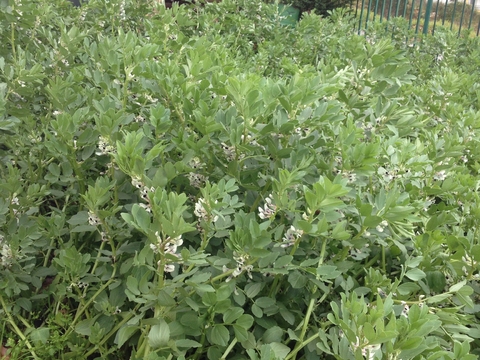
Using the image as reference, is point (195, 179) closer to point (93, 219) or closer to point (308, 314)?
point (93, 219)

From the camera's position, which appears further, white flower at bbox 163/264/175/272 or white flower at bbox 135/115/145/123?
white flower at bbox 135/115/145/123

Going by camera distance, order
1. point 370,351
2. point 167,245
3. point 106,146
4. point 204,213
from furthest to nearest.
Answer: point 106,146, point 204,213, point 167,245, point 370,351

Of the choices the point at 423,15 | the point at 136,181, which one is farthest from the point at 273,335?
the point at 423,15

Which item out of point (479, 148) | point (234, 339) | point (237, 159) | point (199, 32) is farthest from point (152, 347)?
point (199, 32)

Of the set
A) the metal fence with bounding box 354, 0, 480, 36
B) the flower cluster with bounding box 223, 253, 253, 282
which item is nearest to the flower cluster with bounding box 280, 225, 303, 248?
the flower cluster with bounding box 223, 253, 253, 282

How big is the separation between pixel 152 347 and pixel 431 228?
88cm

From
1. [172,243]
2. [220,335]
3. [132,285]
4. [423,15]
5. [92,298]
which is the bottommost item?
[423,15]

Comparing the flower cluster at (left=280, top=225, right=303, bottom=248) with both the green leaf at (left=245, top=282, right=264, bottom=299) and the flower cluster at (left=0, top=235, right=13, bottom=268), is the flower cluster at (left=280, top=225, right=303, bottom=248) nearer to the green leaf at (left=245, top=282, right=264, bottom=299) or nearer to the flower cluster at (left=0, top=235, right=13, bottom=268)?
the green leaf at (left=245, top=282, right=264, bottom=299)

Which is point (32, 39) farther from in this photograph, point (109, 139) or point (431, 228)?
point (431, 228)

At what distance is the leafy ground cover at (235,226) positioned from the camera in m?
1.15

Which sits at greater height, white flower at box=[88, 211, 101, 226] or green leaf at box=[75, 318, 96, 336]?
white flower at box=[88, 211, 101, 226]

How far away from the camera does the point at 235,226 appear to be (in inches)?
47.7

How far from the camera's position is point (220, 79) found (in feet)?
5.84

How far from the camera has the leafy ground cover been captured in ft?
3.78
